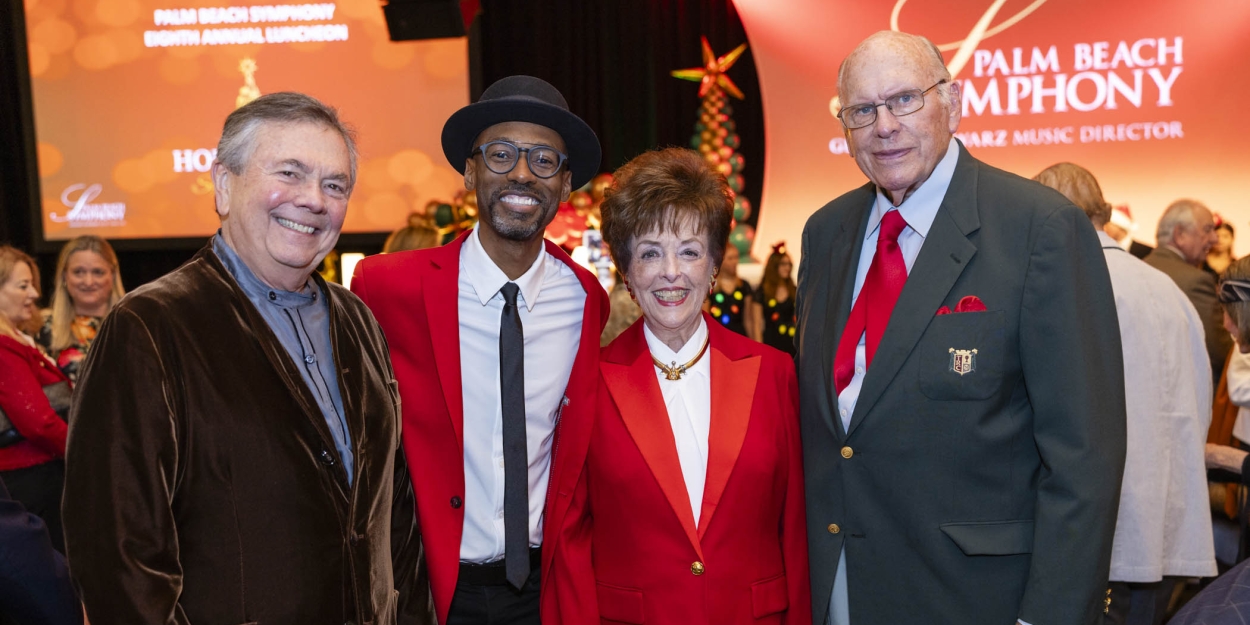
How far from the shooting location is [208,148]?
287 inches

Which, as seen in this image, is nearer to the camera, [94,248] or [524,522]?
[524,522]

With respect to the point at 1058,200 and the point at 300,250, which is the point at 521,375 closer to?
the point at 300,250

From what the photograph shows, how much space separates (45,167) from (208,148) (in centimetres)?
131

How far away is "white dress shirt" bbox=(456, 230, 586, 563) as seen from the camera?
217 centimetres

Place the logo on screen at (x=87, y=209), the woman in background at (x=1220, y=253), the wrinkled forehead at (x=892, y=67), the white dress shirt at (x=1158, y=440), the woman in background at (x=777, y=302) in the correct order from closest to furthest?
1. the wrinkled forehead at (x=892, y=67)
2. the white dress shirt at (x=1158, y=440)
3. the woman in background at (x=1220, y=253)
4. the woman in background at (x=777, y=302)
5. the logo on screen at (x=87, y=209)

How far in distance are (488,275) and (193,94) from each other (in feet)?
19.4

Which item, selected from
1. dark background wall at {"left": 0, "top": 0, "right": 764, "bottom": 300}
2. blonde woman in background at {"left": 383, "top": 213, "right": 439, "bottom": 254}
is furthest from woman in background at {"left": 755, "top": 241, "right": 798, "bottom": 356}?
blonde woman in background at {"left": 383, "top": 213, "right": 439, "bottom": 254}

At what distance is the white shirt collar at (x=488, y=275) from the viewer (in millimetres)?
2271

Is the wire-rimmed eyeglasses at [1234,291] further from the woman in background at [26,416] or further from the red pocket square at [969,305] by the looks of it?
the woman in background at [26,416]

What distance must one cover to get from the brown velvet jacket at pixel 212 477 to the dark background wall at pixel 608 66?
6.16 meters

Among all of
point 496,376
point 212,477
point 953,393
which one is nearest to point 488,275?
point 496,376

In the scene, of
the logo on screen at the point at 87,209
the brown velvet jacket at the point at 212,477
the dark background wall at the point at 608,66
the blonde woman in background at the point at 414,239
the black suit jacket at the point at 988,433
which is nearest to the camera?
the brown velvet jacket at the point at 212,477

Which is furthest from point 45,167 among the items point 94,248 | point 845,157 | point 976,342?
point 976,342

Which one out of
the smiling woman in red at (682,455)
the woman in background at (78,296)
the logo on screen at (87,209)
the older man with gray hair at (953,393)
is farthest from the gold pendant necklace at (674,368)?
the logo on screen at (87,209)
